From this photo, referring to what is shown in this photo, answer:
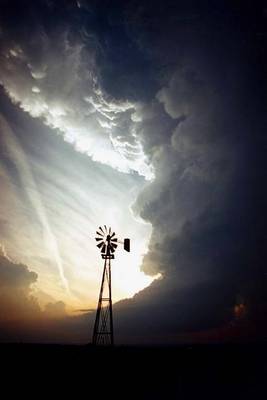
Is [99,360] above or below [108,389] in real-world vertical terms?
above

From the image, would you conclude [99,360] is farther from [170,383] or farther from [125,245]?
[170,383]

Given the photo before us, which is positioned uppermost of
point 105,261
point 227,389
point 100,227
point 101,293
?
point 100,227

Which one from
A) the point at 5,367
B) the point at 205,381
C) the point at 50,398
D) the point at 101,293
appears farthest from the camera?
the point at 205,381

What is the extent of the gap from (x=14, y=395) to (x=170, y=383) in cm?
3486

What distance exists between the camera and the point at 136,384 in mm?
30547

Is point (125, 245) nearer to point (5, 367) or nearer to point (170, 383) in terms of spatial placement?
point (5, 367)

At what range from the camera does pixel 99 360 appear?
2889cm

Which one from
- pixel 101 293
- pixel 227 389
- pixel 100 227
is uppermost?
pixel 100 227

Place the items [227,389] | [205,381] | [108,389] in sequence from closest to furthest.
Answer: [108,389] → [227,389] → [205,381]

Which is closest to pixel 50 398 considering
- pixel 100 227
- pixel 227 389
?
pixel 100 227

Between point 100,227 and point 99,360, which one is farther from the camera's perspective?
point 100,227

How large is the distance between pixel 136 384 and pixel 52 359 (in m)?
10.9

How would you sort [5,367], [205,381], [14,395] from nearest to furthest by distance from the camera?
1. [14,395]
2. [5,367]
3. [205,381]

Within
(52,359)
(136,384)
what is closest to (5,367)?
(52,359)
